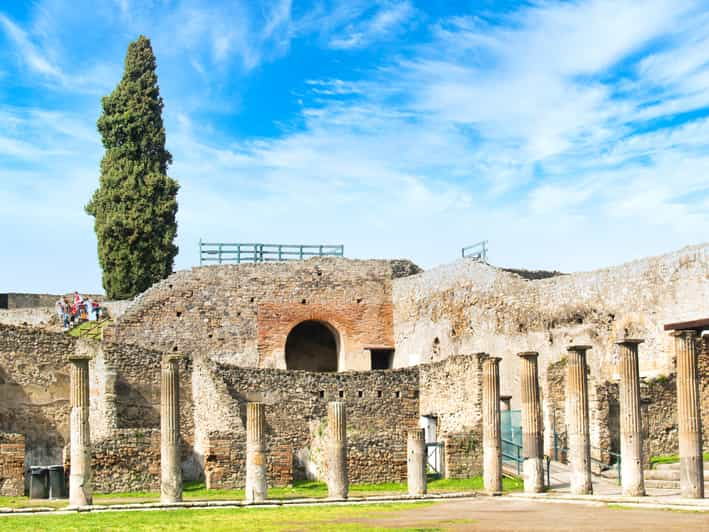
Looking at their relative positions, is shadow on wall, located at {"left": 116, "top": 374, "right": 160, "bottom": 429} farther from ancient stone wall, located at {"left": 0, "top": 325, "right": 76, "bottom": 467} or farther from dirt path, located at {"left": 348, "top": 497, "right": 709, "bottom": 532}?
dirt path, located at {"left": 348, "top": 497, "right": 709, "bottom": 532}

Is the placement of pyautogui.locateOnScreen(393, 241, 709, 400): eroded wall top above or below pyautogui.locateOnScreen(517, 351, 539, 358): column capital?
above

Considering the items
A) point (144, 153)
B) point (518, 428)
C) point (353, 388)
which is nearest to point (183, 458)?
point (353, 388)

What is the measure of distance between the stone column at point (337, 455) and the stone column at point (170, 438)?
3.67m

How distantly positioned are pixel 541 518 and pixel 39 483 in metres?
14.3

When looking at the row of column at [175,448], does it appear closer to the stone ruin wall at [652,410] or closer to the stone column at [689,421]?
the stone ruin wall at [652,410]

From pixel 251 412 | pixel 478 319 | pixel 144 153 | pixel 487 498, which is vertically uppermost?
pixel 144 153

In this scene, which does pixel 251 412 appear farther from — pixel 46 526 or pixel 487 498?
pixel 46 526

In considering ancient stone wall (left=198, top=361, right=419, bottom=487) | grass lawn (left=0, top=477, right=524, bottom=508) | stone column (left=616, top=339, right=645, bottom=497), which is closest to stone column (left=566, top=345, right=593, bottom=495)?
stone column (left=616, top=339, right=645, bottom=497)

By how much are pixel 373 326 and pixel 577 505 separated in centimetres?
2446

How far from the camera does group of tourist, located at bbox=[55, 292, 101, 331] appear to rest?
158 ft

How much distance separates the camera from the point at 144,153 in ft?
169

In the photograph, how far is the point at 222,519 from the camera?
24797 mm

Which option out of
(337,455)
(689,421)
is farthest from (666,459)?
(337,455)

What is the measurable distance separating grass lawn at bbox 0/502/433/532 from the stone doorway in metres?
23.7
